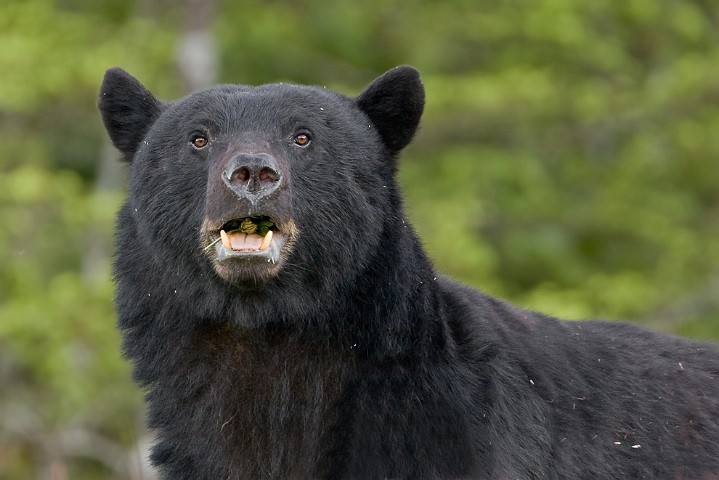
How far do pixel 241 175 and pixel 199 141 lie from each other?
0.53 m

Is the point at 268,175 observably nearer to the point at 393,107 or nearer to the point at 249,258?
the point at 249,258

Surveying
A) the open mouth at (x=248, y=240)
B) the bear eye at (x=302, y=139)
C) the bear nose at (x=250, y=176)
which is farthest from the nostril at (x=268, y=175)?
the bear eye at (x=302, y=139)

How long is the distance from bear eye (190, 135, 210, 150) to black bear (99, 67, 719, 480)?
0.01 meters

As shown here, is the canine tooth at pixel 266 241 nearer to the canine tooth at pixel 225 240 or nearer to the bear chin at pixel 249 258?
the bear chin at pixel 249 258

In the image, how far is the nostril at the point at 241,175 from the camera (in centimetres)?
502

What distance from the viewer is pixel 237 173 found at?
5.02m

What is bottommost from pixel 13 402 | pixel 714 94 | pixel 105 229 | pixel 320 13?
pixel 13 402

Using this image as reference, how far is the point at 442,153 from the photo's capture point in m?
17.2

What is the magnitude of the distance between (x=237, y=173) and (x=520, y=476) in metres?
1.53

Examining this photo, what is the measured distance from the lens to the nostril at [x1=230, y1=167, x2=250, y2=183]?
5.02 meters

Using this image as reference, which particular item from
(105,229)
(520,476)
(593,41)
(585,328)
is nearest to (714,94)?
(593,41)

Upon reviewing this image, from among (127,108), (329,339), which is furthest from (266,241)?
(127,108)

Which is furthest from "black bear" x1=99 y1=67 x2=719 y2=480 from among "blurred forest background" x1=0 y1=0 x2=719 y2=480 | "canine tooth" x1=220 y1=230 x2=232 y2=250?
"blurred forest background" x1=0 y1=0 x2=719 y2=480

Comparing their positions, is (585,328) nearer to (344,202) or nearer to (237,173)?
(344,202)
